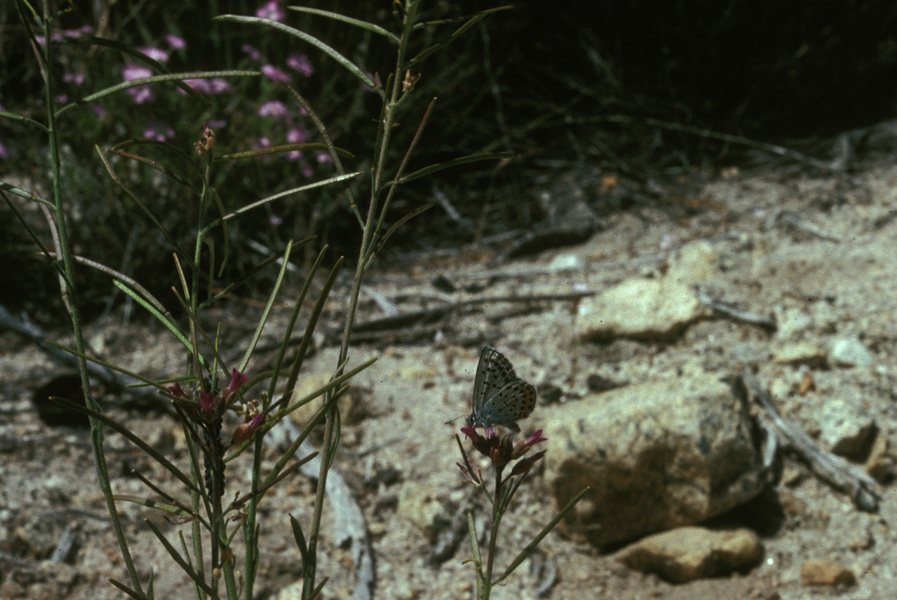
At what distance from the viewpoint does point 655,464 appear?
2.09m

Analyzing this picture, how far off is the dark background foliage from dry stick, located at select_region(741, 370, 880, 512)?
200 centimetres

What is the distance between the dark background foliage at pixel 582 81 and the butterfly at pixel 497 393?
3091 mm

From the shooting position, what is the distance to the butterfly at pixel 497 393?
0.88 metres

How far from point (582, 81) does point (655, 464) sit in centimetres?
335

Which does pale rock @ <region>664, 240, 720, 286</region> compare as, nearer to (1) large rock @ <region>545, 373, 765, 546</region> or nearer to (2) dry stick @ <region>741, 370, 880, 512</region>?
(2) dry stick @ <region>741, 370, 880, 512</region>

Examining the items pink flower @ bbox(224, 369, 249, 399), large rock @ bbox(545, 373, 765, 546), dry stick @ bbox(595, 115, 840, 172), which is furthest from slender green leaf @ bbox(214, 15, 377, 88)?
dry stick @ bbox(595, 115, 840, 172)

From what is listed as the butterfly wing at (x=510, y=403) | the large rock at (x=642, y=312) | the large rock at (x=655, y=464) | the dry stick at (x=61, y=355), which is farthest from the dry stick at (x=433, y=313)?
the butterfly wing at (x=510, y=403)

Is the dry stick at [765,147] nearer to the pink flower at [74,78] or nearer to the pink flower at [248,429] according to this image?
the pink flower at [74,78]

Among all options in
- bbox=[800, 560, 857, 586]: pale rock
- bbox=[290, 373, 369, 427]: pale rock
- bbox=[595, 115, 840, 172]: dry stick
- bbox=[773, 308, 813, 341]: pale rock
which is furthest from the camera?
bbox=[595, 115, 840, 172]: dry stick

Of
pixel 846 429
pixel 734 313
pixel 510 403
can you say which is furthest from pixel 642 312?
pixel 510 403

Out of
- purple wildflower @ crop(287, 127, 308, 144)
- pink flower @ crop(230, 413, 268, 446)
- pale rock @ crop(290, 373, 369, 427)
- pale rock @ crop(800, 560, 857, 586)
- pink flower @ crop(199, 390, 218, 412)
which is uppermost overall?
pink flower @ crop(199, 390, 218, 412)

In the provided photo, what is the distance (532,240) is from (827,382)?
1636 mm

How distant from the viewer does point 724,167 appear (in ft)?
14.6

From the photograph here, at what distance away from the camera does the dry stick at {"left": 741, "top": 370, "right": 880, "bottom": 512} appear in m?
2.11
